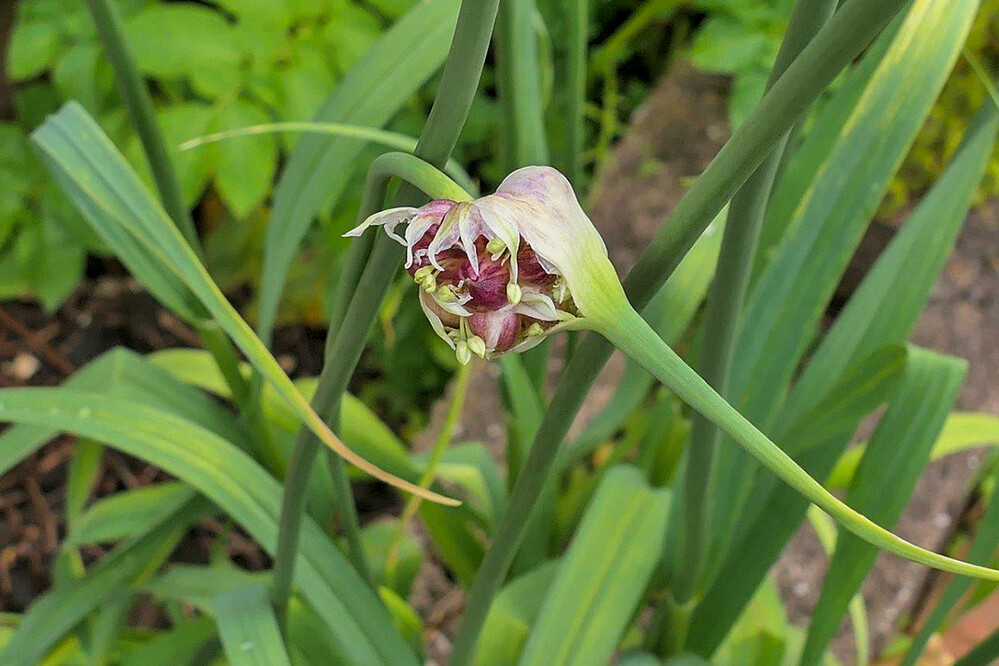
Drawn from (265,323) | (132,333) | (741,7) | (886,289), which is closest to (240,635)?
(265,323)

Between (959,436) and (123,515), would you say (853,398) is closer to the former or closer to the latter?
(959,436)

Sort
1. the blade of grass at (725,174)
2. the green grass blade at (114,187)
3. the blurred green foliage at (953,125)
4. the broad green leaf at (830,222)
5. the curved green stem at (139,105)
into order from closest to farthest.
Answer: the blade of grass at (725,174), the green grass blade at (114,187), the curved green stem at (139,105), the broad green leaf at (830,222), the blurred green foliage at (953,125)

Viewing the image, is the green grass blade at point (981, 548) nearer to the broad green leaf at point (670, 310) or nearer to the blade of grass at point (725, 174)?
the broad green leaf at point (670, 310)

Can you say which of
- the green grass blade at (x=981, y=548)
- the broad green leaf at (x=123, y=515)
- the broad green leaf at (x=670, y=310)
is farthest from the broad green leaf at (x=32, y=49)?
the green grass blade at (x=981, y=548)

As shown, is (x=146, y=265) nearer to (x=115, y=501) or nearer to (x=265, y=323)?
(x=265, y=323)

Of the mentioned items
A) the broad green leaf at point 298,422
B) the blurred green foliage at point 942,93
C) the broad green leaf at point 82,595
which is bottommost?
the broad green leaf at point 82,595

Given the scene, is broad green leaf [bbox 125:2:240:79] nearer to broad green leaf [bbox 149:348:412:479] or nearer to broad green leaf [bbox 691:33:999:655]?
broad green leaf [bbox 149:348:412:479]
